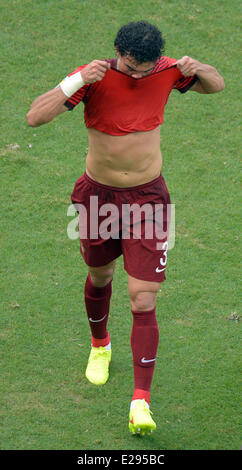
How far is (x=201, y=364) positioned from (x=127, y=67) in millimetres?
2205

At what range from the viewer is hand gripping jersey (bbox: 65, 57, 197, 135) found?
4676 millimetres

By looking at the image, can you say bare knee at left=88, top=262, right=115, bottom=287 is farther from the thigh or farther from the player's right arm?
the player's right arm

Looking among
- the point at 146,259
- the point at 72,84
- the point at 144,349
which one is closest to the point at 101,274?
the point at 146,259

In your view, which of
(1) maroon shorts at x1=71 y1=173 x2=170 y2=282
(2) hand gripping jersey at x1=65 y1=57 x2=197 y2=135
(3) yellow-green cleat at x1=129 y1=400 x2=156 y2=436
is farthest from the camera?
(1) maroon shorts at x1=71 y1=173 x2=170 y2=282

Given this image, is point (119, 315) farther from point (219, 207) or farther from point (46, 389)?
point (219, 207)

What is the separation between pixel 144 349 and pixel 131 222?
0.80 metres

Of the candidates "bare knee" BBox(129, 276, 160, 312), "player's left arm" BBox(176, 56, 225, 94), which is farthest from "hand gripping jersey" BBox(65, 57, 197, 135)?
"bare knee" BBox(129, 276, 160, 312)

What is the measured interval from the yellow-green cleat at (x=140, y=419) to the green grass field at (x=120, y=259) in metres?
0.13

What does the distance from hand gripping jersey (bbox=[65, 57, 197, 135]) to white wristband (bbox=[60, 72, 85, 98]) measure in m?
0.06

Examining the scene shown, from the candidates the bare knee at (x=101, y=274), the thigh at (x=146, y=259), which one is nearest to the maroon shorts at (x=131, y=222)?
the thigh at (x=146, y=259)

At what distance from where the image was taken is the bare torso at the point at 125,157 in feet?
15.9

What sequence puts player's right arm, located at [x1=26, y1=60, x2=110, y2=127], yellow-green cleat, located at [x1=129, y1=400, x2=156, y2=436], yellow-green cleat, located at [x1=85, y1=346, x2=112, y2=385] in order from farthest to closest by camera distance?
yellow-green cleat, located at [x1=85, y1=346, x2=112, y2=385] < yellow-green cleat, located at [x1=129, y1=400, x2=156, y2=436] < player's right arm, located at [x1=26, y1=60, x2=110, y2=127]

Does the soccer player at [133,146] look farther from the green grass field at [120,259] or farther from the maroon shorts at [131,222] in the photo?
the green grass field at [120,259]

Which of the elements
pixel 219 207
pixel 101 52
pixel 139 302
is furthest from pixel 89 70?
pixel 101 52
